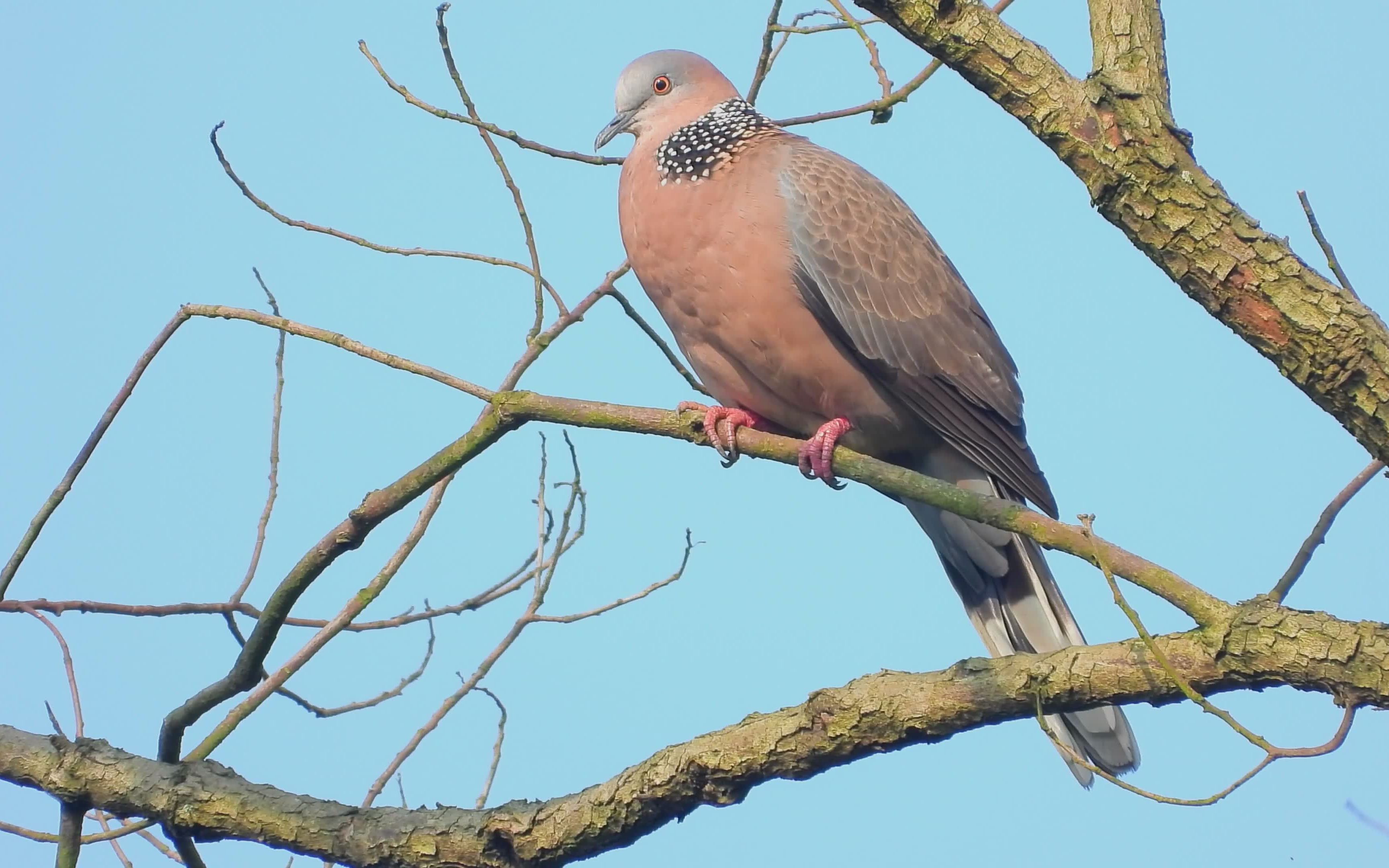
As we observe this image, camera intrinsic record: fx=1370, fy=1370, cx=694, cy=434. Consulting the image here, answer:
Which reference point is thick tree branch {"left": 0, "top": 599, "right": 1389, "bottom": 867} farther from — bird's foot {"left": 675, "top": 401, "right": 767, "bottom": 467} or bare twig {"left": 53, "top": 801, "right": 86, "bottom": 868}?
bird's foot {"left": 675, "top": 401, "right": 767, "bottom": 467}

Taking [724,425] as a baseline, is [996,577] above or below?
below

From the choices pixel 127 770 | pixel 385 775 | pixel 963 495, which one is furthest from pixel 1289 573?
pixel 127 770

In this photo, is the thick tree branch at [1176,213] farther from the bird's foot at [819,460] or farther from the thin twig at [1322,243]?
the bird's foot at [819,460]

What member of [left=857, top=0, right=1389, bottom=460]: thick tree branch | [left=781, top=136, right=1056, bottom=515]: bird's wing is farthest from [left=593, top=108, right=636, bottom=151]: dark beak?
[left=857, top=0, right=1389, bottom=460]: thick tree branch

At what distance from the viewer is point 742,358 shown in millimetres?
4223

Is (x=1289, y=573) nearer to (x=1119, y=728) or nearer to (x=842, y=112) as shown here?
(x=1119, y=728)

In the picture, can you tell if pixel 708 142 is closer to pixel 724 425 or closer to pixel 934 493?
pixel 724 425

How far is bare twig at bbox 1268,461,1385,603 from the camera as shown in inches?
102

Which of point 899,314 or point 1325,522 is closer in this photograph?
point 1325,522

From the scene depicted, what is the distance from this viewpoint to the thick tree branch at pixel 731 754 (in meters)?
2.38

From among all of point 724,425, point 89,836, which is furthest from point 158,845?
point 724,425

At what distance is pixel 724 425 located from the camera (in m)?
4.01

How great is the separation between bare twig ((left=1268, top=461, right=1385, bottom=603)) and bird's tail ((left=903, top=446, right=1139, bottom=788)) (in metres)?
1.58

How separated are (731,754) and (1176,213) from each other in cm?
132
